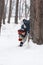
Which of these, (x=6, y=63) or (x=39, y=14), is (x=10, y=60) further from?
(x=39, y=14)

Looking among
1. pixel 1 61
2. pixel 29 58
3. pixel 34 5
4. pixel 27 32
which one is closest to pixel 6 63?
pixel 1 61

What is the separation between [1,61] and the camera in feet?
19.5

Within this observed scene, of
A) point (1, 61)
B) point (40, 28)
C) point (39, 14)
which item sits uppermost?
point (39, 14)

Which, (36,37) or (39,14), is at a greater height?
(39,14)

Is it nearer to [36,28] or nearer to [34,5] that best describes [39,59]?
[36,28]

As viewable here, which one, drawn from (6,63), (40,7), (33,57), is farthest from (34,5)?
(6,63)

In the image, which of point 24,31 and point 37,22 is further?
point 37,22

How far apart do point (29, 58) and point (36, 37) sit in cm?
250

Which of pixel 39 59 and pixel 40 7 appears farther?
pixel 40 7

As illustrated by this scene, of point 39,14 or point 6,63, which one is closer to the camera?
point 6,63

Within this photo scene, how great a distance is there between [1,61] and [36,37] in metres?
2.84

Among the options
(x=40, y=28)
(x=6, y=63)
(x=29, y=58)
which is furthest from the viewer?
(x=40, y=28)

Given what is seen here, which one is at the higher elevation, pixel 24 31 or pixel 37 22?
pixel 37 22

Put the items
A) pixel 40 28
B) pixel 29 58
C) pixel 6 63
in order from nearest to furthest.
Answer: pixel 6 63 < pixel 29 58 < pixel 40 28
